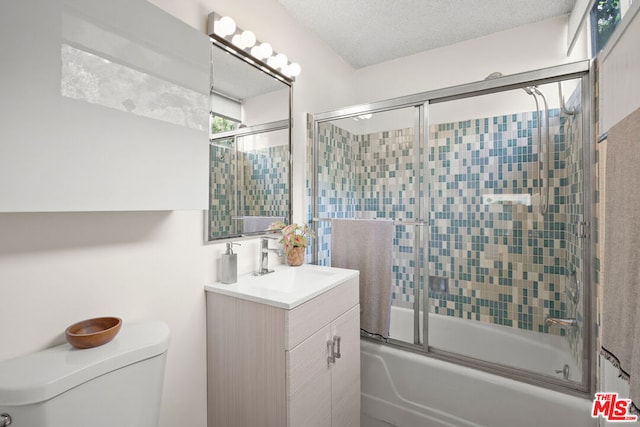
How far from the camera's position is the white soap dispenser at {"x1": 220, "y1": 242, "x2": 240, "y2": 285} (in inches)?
55.0

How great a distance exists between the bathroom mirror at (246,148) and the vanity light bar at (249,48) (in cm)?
2

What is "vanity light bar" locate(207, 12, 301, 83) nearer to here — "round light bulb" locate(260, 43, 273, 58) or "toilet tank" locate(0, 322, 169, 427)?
"round light bulb" locate(260, 43, 273, 58)

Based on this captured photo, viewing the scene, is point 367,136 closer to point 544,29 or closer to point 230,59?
point 230,59

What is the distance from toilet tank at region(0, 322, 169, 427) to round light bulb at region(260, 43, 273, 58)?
1.48 meters

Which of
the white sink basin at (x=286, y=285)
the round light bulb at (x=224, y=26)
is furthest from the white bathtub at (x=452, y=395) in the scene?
the round light bulb at (x=224, y=26)

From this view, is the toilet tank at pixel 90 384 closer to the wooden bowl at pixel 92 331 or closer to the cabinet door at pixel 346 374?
the wooden bowl at pixel 92 331

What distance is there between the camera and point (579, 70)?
138 cm

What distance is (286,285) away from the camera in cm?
162

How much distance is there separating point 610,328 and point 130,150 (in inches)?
65.8

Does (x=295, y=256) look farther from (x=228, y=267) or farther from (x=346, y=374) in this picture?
(x=346, y=374)

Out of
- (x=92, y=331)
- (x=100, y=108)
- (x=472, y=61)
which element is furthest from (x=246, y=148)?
(x=472, y=61)

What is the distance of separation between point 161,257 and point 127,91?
2.08ft

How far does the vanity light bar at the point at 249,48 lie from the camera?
141 cm

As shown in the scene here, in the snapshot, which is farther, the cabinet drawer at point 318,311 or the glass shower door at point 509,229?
the glass shower door at point 509,229
